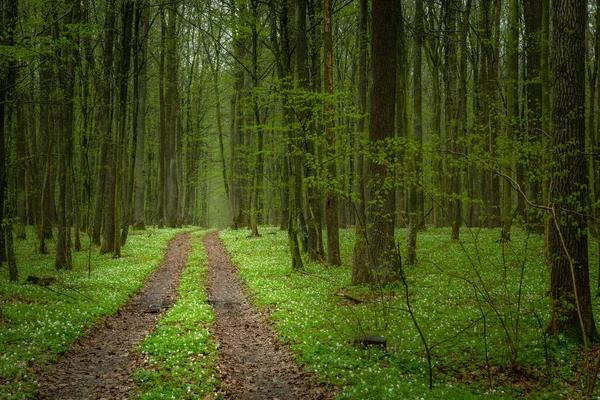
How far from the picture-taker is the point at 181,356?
882cm

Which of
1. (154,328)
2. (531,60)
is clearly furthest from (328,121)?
(531,60)

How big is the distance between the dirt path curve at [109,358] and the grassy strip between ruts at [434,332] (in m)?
3.47

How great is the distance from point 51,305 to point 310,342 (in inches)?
300

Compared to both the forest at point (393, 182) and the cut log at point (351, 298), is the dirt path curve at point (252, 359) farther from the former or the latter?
the cut log at point (351, 298)

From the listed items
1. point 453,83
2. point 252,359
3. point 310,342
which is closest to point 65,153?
point 252,359

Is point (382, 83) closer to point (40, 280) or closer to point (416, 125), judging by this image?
point (416, 125)

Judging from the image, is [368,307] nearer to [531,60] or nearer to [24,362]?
[24,362]

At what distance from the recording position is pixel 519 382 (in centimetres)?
758

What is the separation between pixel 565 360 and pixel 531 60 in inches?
707

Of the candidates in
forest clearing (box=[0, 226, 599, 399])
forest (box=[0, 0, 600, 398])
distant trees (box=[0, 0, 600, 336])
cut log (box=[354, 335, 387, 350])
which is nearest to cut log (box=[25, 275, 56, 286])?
forest clearing (box=[0, 226, 599, 399])

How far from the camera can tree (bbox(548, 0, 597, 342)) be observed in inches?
333

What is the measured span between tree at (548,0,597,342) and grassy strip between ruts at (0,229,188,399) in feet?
33.6

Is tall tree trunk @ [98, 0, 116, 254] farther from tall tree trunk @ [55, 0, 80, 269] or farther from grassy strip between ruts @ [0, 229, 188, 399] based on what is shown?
tall tree trunk @ [55, 0, 80, 269]

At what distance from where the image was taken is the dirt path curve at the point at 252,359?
25.8 feet
